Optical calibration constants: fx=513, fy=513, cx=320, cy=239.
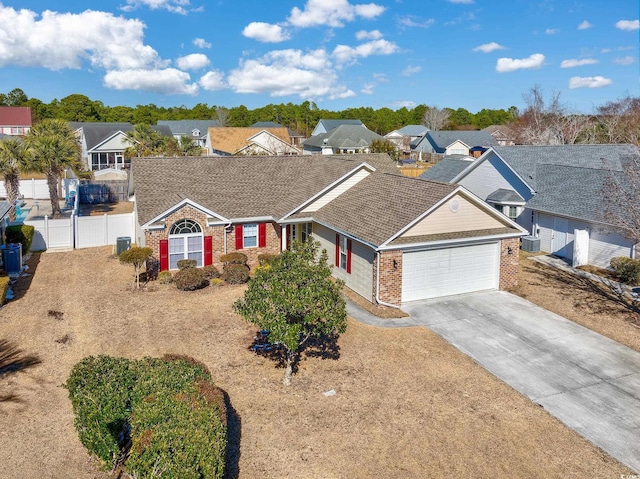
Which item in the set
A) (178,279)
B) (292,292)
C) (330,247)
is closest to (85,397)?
(292,292)

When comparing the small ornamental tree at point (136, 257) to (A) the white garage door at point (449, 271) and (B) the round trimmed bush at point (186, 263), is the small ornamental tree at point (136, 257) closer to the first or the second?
(B) the round trimmed bush at point (186, 263)

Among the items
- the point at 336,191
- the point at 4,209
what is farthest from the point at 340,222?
the point at 4,209

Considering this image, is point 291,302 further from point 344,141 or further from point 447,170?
point 344,141

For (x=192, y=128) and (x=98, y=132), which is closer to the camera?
(x=98, y=132)

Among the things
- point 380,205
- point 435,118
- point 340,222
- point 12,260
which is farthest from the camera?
point 435,118

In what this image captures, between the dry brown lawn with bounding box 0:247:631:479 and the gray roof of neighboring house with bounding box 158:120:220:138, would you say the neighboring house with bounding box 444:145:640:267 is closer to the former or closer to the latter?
the dry brown lawn with bounding box 0:247:631:479

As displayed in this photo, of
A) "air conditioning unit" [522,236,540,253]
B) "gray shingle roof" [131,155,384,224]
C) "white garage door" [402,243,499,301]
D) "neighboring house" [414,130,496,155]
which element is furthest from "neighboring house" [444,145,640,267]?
"neighboring house" [414,130,496,155]
